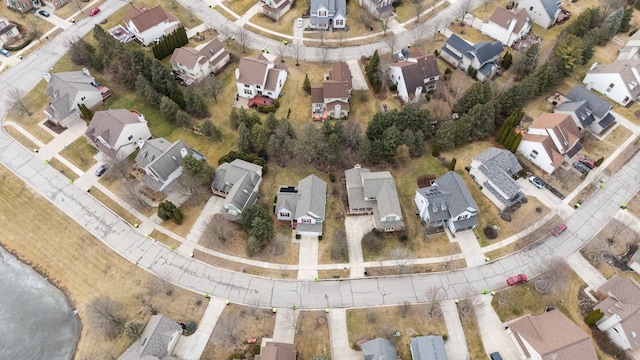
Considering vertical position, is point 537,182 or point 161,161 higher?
point 161,161

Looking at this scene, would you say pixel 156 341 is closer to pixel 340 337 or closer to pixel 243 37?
pixel 340 337

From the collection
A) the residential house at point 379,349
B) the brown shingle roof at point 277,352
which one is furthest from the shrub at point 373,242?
the brown shingle roof at point 277,352

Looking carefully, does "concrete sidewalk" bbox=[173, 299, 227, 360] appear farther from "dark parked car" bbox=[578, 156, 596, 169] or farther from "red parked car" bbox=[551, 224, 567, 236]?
"dark parked car" bbox=[578, 156, 596, 169]

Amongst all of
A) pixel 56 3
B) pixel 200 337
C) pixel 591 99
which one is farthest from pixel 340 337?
pixel 56 3

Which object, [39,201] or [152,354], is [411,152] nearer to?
[152,354]

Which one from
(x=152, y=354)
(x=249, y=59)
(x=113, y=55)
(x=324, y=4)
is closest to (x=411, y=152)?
(x=249, y=59)

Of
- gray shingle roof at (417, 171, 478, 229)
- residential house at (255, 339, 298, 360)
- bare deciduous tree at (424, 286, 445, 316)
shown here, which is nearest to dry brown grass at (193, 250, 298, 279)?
residential house at (255, 339, 298, 360)
